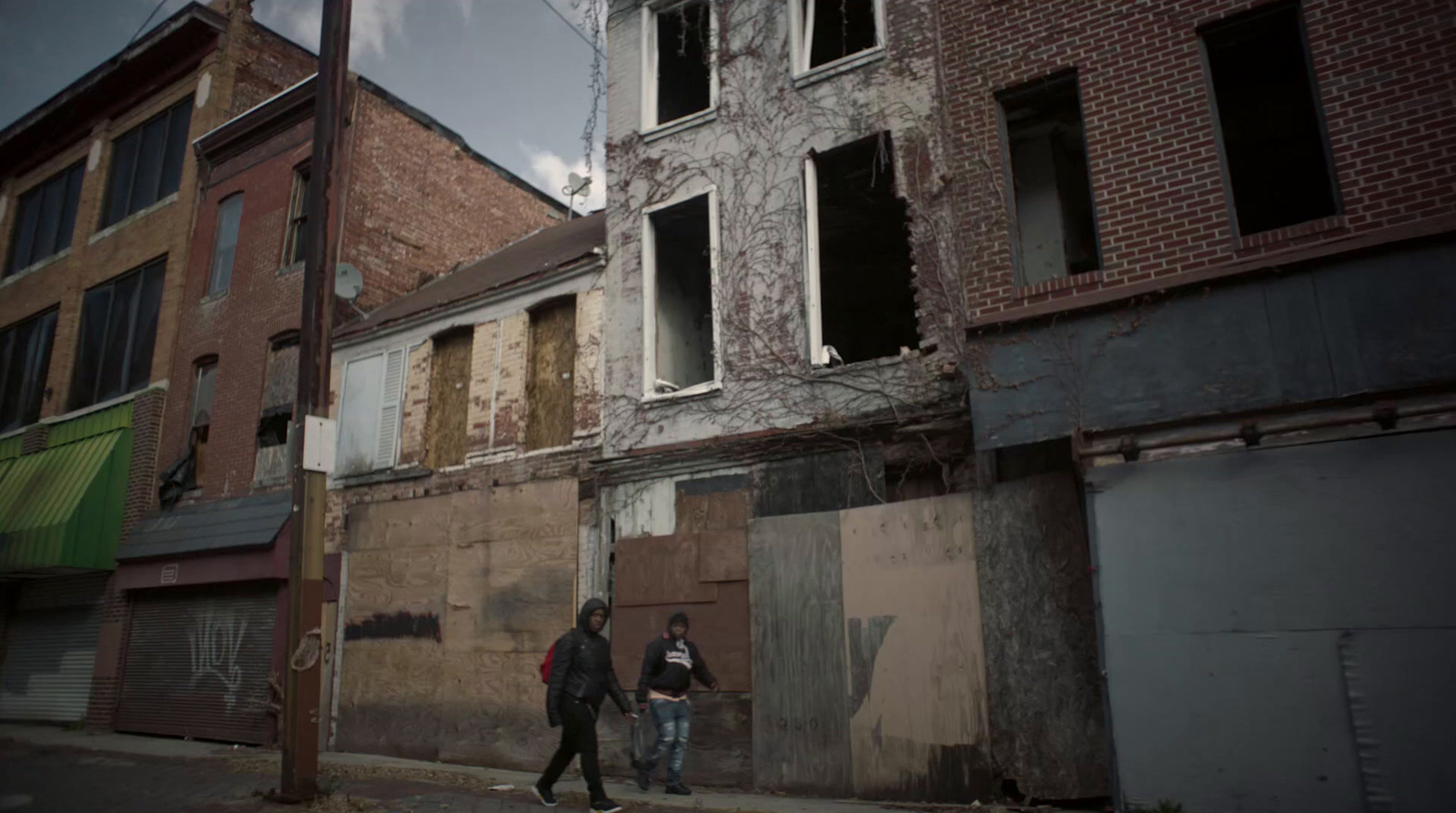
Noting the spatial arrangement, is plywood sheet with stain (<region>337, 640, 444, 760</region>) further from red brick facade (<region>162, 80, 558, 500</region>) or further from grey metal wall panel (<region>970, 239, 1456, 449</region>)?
grey metal wall panel (<region>970, 239, 1456, 449</region>)

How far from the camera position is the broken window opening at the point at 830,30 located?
11992 mm

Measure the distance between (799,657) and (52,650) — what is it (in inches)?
642

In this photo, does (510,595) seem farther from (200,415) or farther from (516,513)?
(200,415)

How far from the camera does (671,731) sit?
9.34 meters

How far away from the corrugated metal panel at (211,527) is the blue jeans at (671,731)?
26.2 ft

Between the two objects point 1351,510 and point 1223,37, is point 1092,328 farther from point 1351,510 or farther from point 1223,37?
point 1223,37

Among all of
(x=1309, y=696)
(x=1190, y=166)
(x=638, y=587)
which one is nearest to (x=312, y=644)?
(x=638, y=587)

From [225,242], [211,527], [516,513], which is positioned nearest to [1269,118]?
[516,513]

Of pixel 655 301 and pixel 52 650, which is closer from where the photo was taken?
pixel 655 301

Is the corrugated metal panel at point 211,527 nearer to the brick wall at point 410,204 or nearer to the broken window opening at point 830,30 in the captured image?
the brick wall at point 410,204

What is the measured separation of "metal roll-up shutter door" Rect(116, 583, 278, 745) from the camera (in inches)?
575

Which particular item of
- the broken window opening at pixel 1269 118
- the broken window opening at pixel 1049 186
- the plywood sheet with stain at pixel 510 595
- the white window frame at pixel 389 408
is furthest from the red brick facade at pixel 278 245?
the broken window opening at pixel 1269 118

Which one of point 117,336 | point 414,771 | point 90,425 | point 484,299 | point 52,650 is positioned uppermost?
point 117,336

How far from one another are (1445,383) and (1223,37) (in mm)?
3856
